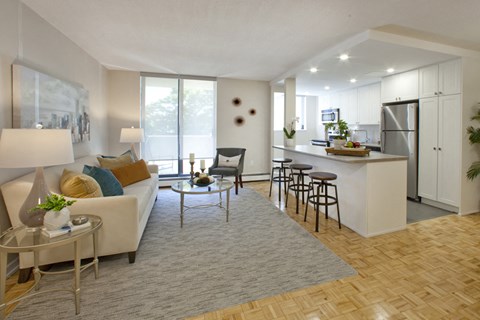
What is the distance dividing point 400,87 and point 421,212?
2.32 metres

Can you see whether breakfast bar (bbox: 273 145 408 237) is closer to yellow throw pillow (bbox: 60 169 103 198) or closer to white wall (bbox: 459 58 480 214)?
white wall (bbox: 459 58 480 214)

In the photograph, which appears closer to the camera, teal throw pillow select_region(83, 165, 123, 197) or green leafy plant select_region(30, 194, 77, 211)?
green leafy plant select_region(30, 194, 77, 211)

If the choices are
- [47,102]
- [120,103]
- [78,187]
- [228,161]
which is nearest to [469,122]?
[228,161]

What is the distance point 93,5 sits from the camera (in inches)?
99.2

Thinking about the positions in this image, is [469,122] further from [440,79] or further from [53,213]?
[53,213]

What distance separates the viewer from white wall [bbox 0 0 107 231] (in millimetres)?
2150

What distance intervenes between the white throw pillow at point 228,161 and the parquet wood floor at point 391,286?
2.61m

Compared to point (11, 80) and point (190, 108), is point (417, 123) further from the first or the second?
point (11, 80)

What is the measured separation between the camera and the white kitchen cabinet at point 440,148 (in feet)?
12.3

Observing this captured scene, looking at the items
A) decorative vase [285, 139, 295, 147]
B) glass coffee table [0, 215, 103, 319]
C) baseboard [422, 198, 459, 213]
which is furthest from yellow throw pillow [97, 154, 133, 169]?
baseboard [422, 198, 459, 213]

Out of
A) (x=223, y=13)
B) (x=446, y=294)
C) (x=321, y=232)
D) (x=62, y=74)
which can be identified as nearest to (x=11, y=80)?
(x=62, y=74)

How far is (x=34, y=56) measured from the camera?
2.59 meters

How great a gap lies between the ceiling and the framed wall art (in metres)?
0.71

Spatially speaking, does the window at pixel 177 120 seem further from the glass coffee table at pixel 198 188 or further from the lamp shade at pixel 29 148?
the lamp shade at pixel 29 148
